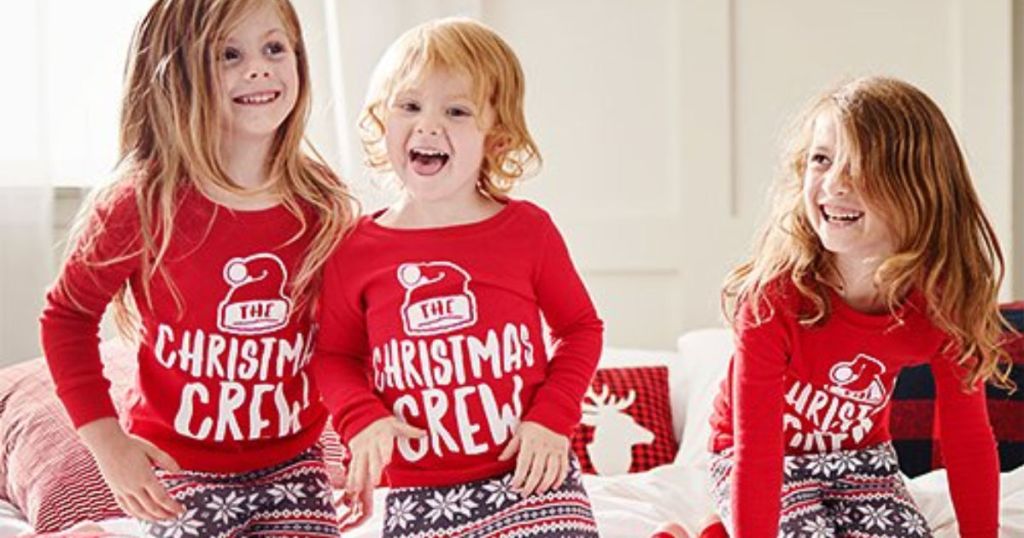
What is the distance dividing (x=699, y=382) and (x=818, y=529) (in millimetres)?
760

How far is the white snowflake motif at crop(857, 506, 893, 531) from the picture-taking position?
5.22 feet

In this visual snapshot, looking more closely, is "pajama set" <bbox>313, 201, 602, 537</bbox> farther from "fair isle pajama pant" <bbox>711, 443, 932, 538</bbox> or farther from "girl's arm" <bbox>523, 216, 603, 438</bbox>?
"fair isle pajama pant" <bbox>711, 443, 932, 538</bbox>

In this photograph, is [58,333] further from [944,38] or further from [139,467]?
[944,38]

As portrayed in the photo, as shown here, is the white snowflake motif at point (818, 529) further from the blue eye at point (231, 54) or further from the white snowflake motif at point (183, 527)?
the blue eye at point (231, 54)

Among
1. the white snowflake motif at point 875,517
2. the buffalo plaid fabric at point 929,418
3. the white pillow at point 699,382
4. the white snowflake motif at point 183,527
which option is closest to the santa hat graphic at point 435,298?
the white snowflake motif at point 183,527

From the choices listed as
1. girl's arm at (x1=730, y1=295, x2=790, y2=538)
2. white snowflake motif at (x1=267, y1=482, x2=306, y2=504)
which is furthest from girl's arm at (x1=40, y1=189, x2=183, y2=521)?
girl's arm at (x1=730, y1=295, x2=790, y2=538)

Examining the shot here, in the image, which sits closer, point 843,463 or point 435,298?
point 435,298

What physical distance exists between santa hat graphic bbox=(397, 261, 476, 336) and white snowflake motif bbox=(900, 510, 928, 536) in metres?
0.59

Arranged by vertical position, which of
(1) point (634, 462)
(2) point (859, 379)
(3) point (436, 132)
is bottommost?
(1) point (634, 462)

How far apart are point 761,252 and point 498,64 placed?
16.0 inches

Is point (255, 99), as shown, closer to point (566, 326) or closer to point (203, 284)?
point (203, 284)

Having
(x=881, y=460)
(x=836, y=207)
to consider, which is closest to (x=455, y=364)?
(x=836, y=207)

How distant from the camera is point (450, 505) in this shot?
4.75ft

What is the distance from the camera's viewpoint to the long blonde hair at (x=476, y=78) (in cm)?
147
